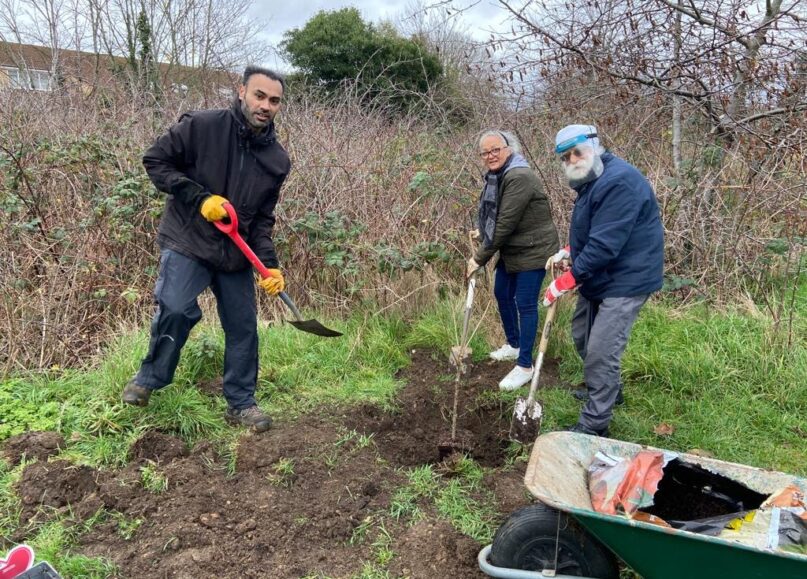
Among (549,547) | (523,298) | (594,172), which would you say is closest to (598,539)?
(549,547)

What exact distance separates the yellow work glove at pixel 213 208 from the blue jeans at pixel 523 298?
2.09m

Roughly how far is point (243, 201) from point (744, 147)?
4.69 meters

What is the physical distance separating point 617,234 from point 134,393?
283 centimetres

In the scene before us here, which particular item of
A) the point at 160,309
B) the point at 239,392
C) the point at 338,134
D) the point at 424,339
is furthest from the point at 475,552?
the point at 338,134

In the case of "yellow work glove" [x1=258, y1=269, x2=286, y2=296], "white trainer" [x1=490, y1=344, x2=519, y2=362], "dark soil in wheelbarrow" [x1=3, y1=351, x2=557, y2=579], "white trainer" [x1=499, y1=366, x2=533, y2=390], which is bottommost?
"dark soil in wheelbarrow" [x1=3, y1=351, x2=557, y2=579]

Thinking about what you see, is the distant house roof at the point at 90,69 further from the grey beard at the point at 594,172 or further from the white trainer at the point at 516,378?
the grey beard at the point at 594,172

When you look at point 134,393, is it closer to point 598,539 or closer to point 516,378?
point 516,378

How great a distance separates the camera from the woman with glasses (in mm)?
3781

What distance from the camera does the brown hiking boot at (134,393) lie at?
10.7 feet

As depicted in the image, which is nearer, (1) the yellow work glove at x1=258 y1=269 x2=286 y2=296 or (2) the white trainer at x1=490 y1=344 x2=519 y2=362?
(1) the yellow work glove at x1=258 y1=269 x2=286 y2=296

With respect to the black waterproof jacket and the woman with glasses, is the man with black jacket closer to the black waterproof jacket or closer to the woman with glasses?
the black waterproof jacket

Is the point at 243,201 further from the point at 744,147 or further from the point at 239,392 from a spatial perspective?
the point at 744,147

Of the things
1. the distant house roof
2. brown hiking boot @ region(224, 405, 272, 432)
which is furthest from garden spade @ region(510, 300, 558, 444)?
the distant house roof

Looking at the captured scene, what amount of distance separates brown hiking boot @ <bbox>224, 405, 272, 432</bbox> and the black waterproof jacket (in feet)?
2.92
